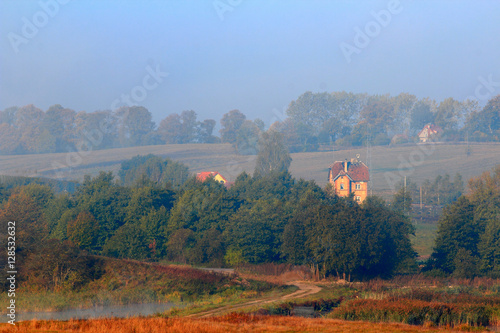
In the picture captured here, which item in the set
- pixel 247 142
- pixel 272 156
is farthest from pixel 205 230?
pixel 247 142

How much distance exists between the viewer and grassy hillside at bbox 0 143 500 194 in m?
95.3

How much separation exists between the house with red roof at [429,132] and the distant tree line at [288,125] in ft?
5.17

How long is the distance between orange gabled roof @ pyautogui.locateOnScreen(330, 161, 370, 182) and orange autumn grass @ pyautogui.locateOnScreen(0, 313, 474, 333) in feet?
205

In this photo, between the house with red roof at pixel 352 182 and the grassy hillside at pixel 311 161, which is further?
the grassy hillside at pixel 311 161

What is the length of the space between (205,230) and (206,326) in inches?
1155

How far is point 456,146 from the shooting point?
11031cm

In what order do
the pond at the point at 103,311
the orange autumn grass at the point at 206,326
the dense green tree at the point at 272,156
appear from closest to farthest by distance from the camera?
the orange autumn grass at the point at 206,326, the pond at the point at 103,311, the dense green tree at the point at 272,156

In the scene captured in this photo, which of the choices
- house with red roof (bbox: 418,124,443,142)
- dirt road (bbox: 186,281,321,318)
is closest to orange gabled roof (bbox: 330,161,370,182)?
house with red roof (bbox: 418,124,443,142)

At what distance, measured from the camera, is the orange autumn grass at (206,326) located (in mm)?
17750

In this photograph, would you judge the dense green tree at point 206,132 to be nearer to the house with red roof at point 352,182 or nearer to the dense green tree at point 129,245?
the house with red roof at point 352,182

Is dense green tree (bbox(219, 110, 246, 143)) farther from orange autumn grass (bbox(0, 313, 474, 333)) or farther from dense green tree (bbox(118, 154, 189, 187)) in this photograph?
orange autumn grass (bbox(0, 313, 474, 333))

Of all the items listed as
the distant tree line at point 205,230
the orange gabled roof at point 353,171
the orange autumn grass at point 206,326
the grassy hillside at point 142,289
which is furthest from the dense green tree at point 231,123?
the orange autumn grass at point 206,326

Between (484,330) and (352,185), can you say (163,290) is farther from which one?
(352,185)

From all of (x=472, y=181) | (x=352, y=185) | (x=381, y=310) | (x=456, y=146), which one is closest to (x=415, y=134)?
(x=456, y=146)
